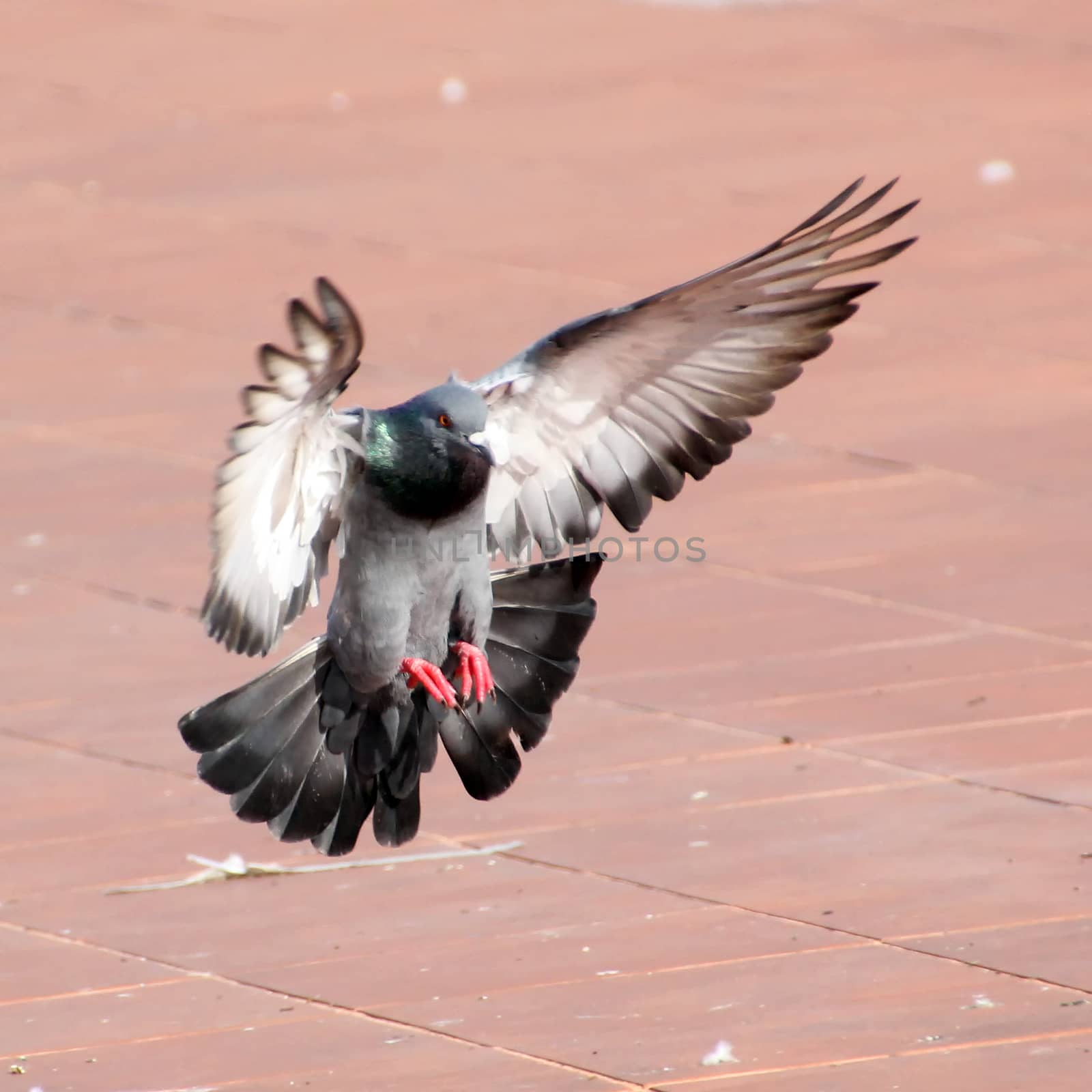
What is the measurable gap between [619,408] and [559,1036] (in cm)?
122

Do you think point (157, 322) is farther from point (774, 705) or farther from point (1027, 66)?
point (1027, 66)

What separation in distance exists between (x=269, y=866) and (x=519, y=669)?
1034mm

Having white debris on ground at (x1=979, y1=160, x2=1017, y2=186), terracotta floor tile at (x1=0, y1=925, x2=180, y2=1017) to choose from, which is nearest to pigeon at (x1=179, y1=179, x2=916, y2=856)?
terracotta floor tile at (x1=0, y1=925, x2=180, y2=1017)

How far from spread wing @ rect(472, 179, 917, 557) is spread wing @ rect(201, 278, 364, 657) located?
33cm

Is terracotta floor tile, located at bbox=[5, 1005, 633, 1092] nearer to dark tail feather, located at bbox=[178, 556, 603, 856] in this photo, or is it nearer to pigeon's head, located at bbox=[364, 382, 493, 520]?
dark tail feather, located at bbox=[178, 556, 603, 856]

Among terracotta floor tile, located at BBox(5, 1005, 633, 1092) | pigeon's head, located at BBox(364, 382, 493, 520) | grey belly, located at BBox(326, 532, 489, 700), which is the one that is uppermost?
pigeon's head, located at BBox(364, 382, 493, 520)

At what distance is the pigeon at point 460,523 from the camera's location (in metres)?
4.41

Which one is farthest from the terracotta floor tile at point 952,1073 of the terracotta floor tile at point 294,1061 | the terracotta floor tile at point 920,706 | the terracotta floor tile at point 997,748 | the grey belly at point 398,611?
the terracotta floor tile at point 920,706

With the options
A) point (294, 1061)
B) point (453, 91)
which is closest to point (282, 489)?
point (294, 1061)

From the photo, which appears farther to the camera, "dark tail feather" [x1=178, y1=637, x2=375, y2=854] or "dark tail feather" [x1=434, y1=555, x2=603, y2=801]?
"dark tail feather" [x1=434, y1=555, x2=603, y2=801]

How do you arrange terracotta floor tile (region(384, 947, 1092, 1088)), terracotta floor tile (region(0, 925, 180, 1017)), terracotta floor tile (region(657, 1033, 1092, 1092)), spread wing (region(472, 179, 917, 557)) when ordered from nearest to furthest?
terracotta floor tile (region(657, 1033, 1092, 1092)) → spread wing (region(472, 179, 917, 557)) → terracotta floor tile (region(384, 947, 1092, 1088)) → terracotta floor tile (region(0, 925, 180, 1017))

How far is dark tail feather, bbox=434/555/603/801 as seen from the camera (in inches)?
197

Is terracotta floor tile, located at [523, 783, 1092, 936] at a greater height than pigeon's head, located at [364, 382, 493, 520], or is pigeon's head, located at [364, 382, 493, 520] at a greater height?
pigeon's head, located at [364, 382, 493, 520]

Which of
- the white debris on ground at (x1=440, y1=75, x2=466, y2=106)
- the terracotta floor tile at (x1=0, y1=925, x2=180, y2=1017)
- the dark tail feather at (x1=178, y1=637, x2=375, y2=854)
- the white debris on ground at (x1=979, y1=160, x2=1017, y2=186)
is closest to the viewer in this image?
the dark tail feather at (x1=178, y1=637, x2=375, y2=854)
